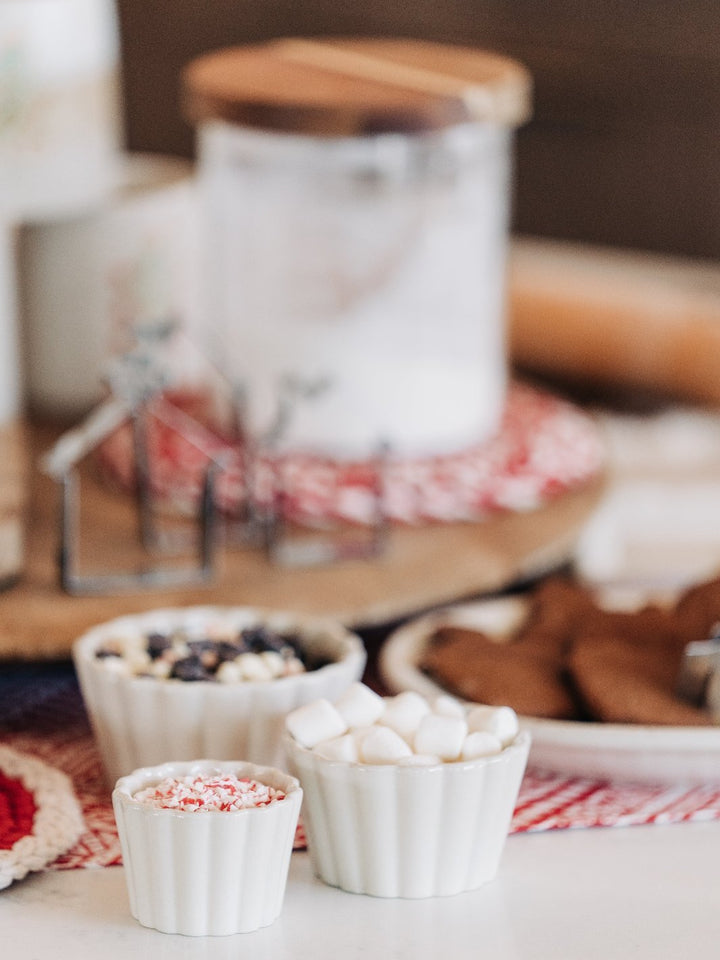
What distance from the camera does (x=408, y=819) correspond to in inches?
22.9

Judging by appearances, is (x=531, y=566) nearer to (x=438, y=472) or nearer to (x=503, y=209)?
(x=438, y=472)

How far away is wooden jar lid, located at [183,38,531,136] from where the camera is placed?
94cm

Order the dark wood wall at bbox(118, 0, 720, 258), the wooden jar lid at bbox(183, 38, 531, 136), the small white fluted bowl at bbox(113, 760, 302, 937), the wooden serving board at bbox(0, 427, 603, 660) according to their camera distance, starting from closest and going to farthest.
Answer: the small white fluted bowl at bbox(113, 760, 302, 937) < the wooden serving board at bbox(0, 427, 603, 660) < the wooden jar lid at bbox(183, 38, 531, 136) < the dark wood wall at bbox(118, 0, 720, 258)

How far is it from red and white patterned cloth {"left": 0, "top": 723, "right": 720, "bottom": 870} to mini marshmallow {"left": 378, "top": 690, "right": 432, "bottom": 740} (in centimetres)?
8

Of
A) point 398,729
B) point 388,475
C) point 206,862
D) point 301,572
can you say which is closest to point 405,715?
point 398,729

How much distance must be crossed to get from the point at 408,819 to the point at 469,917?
0.15ft

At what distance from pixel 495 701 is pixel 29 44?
666 mm

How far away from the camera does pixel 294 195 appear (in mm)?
1026

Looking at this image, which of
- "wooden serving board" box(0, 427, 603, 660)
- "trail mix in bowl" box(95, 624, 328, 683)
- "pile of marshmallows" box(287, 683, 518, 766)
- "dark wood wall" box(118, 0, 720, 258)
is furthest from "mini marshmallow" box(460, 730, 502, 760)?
"dark wood wall" box(118, 0, 720, 258)

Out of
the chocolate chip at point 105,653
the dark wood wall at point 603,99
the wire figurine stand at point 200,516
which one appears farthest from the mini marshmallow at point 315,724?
the dark wood wall at point 603,99

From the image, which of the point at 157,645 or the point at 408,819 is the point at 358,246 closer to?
the point at 157,645

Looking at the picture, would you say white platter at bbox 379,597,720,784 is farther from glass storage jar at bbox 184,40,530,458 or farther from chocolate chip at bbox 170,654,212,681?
glass storage jar at bbox 184,40,530,458

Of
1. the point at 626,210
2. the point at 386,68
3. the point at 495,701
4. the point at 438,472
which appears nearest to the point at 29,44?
the point at 386,68

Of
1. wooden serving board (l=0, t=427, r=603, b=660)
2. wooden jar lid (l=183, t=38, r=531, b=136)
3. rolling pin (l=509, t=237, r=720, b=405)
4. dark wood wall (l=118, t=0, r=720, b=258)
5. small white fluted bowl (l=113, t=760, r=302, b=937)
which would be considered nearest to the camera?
small white fluted bowl (l=113, t=760, r=302, b=937)
